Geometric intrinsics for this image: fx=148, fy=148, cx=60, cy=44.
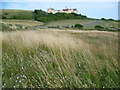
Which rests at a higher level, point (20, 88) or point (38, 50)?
point (38, 50)

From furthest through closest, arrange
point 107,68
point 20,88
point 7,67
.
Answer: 1. point 7,67
2. point 107,68
3. point 20,88

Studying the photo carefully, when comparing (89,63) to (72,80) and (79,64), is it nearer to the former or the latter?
(79,64)

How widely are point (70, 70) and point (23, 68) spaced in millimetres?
1000

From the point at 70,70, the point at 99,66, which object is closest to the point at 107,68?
the point at 99,66

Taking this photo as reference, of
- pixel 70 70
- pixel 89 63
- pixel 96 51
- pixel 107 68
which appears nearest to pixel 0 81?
pixel 70 70

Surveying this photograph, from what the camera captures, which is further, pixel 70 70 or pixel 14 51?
pixel 14 51

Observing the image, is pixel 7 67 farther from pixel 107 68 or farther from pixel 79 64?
pixel 107 68

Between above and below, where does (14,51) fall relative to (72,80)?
above

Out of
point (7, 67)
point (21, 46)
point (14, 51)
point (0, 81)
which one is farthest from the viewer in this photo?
point (21, 46)

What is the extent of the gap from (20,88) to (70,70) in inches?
37.9

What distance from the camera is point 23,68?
3105mm

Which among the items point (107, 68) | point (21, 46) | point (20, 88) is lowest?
point (20, 88)

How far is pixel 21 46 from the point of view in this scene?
442cm

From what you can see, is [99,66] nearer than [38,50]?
Yes
